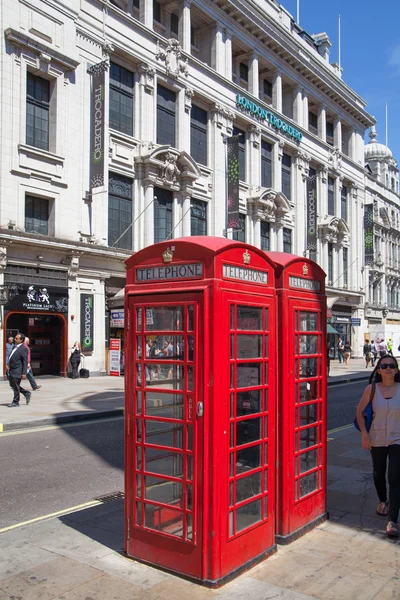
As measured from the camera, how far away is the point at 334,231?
4559 centimetres

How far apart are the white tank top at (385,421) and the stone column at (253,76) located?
111 feet

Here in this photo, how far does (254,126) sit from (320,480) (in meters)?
33.0

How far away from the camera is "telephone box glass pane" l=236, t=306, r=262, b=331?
4.31 m

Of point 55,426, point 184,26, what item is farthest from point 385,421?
point 184,26

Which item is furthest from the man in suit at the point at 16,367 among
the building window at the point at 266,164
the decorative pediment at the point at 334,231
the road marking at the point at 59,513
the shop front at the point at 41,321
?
the decorative pediment at the point at 334,231

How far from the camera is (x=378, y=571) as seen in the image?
14.6ft

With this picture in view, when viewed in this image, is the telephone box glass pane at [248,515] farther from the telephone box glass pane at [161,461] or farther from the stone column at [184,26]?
the stone column at [184,26]

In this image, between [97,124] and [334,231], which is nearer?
[97,124]

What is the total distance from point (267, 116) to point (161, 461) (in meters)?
35.7

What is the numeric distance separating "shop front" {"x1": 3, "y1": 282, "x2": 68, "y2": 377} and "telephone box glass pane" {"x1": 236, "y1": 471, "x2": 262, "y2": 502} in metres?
18.3

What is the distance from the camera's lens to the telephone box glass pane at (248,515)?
170 inches

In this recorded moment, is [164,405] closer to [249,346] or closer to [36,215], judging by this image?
[249,346]

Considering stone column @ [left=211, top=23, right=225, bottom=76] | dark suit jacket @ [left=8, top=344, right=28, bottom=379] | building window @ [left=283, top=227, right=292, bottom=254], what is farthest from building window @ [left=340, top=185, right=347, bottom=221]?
dark suit jacket @ [left=8, top=344, right=28, bottom=379]

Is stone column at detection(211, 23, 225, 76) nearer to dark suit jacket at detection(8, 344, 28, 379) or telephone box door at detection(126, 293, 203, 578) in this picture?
dark suit jacket at detection(8, 344, 28, 379)
